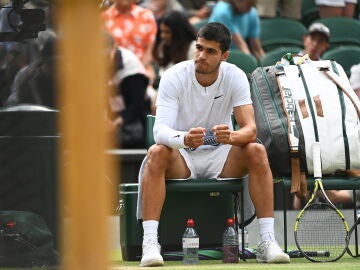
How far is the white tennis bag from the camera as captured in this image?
6730 millimetres

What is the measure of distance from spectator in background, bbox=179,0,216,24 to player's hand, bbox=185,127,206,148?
503 centimetres

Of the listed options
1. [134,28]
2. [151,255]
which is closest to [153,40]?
[134,28]

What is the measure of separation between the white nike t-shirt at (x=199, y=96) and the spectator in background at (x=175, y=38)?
A: 319 centimetres

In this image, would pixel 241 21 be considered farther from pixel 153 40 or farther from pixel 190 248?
pixel 190 248

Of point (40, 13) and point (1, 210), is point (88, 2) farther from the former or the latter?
point (1, 210)

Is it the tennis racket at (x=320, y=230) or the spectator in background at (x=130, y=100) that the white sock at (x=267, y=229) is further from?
the spectator in background at (x=130, y=100)

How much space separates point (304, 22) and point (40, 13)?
31.9ft

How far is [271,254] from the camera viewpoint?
631 cm

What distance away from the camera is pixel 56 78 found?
7.02 feet

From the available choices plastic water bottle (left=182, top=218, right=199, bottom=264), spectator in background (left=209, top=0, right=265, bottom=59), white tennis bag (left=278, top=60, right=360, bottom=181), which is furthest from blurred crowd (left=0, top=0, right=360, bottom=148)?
plastic water bottle (left=182, top=218, right=199, bottom=264)

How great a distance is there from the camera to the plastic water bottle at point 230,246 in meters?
6.41

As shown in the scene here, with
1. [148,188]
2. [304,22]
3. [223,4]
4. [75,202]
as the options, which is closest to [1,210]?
[75,202]

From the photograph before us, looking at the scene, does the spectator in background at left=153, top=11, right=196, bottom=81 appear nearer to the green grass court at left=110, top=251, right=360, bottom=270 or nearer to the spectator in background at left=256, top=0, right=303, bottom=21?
the spectator in background at left=256, top=0, right=303, bottom=21

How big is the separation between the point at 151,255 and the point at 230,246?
576 mm
